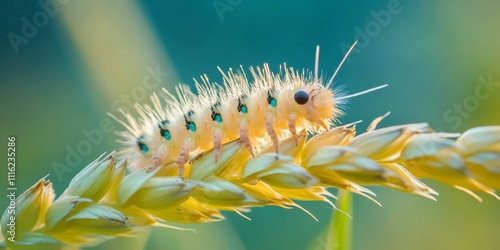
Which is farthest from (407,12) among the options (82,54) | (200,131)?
(200,131)

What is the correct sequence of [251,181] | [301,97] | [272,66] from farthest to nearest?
[272,66] < [301,97] < [251,181]

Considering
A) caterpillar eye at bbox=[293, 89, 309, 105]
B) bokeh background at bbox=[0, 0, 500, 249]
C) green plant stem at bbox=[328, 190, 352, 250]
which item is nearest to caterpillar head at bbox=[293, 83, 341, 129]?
caterpillar eye at bbox=[293, 89, 309, 105]

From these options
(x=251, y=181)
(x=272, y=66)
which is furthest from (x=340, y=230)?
(x=272, y=66)

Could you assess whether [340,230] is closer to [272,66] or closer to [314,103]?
[314,103]

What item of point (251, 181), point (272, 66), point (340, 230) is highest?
point (272, 66)

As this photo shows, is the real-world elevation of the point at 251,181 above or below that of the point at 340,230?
above

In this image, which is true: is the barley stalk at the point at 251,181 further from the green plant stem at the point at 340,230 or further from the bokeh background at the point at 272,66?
the bokeh background at the point at 272,66

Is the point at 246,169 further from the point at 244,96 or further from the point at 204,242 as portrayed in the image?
the point at 204,242
